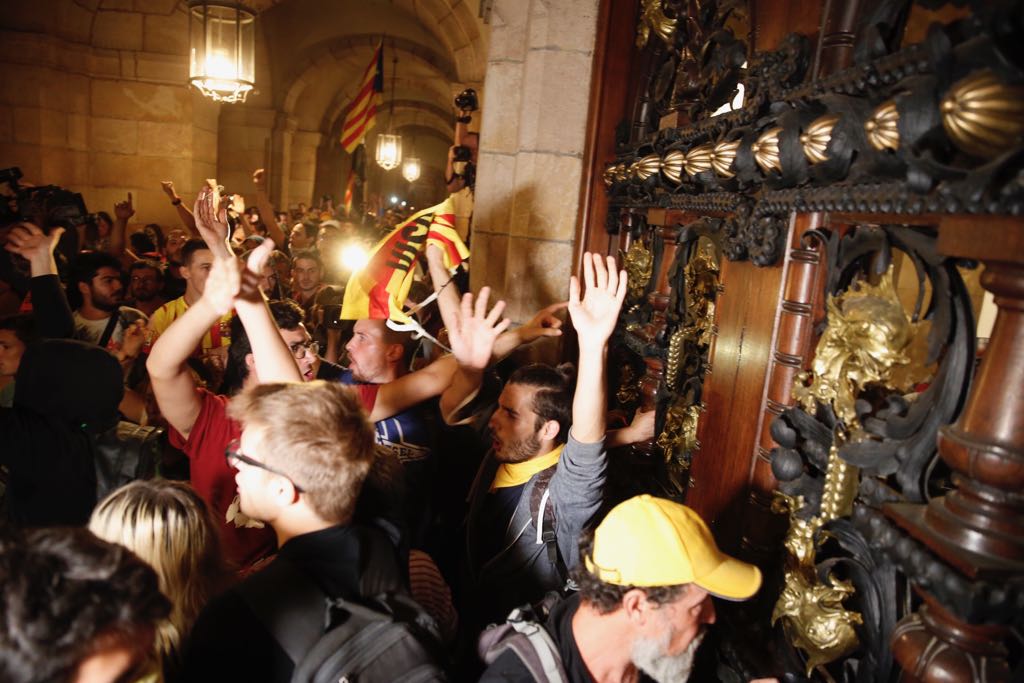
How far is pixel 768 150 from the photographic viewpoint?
1499 millimetres

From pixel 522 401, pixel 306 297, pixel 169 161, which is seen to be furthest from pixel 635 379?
pixel 169 161

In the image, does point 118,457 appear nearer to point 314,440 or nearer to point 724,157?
point 314,440

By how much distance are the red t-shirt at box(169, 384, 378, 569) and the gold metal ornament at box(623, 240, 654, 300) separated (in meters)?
1.73

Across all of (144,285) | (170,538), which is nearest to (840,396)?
(170,538)

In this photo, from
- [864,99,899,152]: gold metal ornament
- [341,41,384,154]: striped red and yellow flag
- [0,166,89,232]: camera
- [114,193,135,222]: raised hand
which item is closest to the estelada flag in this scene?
[864,99,899,152]: gold metal ornament

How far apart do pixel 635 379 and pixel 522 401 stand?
1008 millimetres

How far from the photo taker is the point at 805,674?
156 centimetres

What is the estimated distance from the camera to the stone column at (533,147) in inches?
137

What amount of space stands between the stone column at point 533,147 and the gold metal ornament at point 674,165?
1.34 meters

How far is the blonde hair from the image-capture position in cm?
152

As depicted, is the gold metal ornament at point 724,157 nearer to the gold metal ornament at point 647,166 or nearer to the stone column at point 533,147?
the gold metal ornament at point 647,166

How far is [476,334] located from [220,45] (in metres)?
4.72

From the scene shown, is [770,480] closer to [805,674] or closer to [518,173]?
[805,674]

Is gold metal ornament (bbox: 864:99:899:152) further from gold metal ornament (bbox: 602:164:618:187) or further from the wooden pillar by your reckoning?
gold metal ornament (bbox: 602:164:618:187)
